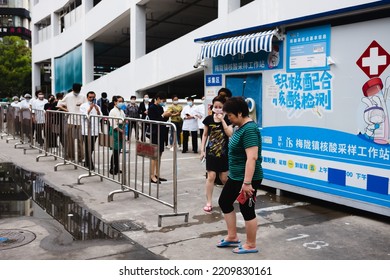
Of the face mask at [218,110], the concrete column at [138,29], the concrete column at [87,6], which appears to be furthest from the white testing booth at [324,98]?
the concrete column at [87,6]

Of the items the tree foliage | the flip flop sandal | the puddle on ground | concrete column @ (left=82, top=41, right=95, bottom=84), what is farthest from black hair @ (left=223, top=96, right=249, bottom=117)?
the tree foliage

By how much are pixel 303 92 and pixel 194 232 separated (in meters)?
3.02

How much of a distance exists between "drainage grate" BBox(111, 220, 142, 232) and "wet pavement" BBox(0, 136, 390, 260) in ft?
0.04

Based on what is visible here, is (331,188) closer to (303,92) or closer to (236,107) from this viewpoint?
(303,92)

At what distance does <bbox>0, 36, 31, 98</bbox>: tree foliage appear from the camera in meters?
47.5

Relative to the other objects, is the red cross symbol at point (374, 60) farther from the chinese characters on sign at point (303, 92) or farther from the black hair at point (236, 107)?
the black hair at point (236, 107)

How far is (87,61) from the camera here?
27516 mm

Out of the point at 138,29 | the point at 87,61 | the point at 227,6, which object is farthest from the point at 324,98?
the point at 87,61

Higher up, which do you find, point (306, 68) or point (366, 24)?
point (366, 24)

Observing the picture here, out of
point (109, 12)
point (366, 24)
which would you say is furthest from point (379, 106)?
point (109, 12)

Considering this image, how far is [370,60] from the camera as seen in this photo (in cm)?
600

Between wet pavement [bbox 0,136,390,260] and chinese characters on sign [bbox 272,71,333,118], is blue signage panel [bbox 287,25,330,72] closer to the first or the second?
chinese characters on sign [bbox 272,71,333,118]
